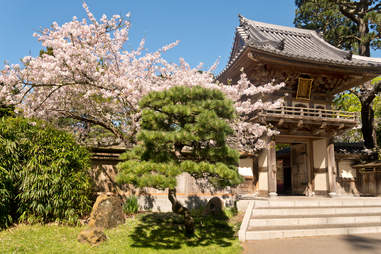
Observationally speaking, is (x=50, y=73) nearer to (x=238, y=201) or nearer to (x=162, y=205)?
(x=162, y=205)

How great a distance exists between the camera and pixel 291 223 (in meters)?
7.66

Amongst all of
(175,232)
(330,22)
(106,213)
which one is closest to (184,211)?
(175,232)

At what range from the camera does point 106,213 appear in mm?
7297

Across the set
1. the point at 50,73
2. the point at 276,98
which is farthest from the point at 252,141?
the point at 50,73

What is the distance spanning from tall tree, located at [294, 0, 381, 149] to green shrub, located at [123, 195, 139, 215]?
13.9 m

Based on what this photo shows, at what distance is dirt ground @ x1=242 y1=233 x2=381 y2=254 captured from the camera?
5.82m

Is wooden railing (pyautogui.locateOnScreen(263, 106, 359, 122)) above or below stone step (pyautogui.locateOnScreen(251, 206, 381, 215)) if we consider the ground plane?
above

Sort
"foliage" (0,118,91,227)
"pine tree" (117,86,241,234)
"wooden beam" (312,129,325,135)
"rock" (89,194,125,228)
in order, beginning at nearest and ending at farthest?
1. "pine tree" (117,86,241,234)
2. "foliage" (0,118,91,227)
3. "rock" (89,194,125,228)
4. "wooden beam" (312,129,325,135)

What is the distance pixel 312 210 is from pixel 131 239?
5678 millimetres

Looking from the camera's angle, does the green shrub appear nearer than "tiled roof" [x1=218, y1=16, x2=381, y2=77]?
Yes

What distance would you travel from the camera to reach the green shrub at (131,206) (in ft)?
30.0

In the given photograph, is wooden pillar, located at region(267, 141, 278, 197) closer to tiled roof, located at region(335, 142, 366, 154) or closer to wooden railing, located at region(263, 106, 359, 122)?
wooden railing, located at region(263, 106, 359, 122)

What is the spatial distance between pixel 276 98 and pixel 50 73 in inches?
369

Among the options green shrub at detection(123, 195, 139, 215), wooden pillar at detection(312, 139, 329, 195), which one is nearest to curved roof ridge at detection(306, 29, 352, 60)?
wooden pillar at detection(312, 139, 329, 195)
